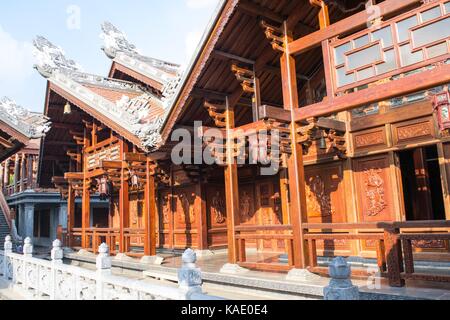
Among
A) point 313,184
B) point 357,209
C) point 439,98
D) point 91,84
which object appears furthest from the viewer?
point 91,84

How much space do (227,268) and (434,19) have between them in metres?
5.20

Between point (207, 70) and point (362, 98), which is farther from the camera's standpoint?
point (207, 70)

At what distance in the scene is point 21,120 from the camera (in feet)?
31.0

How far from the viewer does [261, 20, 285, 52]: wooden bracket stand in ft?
21.9

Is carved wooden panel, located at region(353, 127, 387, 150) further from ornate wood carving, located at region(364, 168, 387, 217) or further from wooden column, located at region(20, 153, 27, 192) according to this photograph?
wooden column, located at region(20, 153, 27, 192)

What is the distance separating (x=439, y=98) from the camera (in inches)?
201

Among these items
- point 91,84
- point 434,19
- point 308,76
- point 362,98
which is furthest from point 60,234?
point 434,19

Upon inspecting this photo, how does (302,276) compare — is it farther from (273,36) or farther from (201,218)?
(201,218)

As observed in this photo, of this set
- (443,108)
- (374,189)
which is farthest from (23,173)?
(443,108)

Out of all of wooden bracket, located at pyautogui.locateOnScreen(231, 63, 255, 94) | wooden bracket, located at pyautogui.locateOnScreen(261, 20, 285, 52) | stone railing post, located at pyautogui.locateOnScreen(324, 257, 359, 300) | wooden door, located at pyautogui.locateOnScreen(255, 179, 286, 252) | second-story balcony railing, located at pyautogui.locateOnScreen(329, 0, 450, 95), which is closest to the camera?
stone railing post, located at pyautogui.locateOnScreen(324, 257, 359, 300)

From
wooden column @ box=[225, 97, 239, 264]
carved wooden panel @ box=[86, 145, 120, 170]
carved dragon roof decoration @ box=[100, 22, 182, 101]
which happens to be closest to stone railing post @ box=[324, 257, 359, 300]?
wooden column @ box=[225, 97, 239, 264]

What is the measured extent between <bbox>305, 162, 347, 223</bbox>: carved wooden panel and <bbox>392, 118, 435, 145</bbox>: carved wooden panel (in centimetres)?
134
